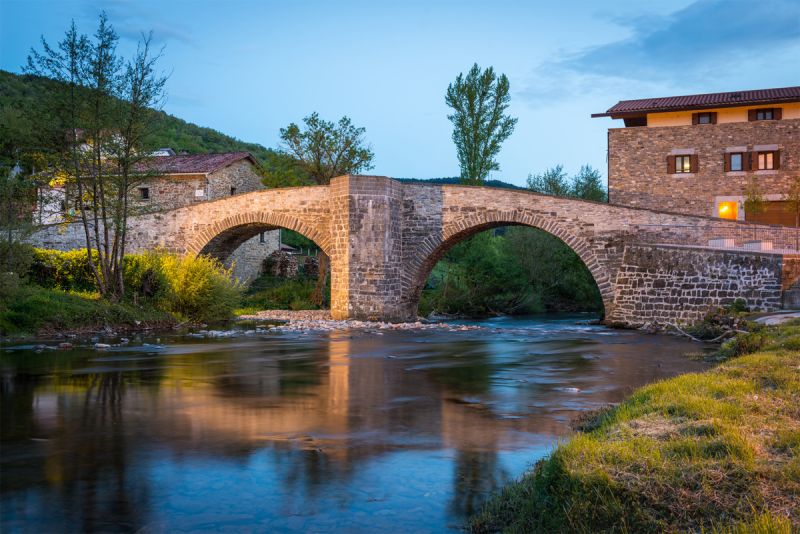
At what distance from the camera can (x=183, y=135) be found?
5741 centimetres

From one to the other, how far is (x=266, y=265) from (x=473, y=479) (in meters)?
32.4

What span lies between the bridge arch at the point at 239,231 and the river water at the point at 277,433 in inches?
425

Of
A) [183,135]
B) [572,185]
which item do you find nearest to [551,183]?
[572,185]

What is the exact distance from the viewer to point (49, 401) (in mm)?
7477

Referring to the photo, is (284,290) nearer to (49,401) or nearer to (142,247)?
(142,247)

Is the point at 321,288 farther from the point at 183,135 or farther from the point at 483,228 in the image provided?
the point at 183,135

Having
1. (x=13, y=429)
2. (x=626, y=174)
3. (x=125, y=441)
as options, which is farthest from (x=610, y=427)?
(x=626, y=174)

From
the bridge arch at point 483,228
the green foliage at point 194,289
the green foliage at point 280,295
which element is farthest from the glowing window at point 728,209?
the green foliage at point 194,289

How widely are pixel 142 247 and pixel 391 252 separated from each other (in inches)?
395

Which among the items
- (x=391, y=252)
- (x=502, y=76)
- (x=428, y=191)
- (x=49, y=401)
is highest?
(x=502, y=76)

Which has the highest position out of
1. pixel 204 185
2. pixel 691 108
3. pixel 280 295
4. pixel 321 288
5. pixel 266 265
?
pixel 691 108

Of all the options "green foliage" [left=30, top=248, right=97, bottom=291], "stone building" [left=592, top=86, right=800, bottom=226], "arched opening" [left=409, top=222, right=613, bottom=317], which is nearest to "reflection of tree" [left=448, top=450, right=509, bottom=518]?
"green foliage" [left=30, top=248, right=97, bottom=291]

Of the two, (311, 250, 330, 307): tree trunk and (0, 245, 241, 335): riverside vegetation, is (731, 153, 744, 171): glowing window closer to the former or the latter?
(311, 250, 330, 307): tree trunk

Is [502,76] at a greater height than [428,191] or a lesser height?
greater
